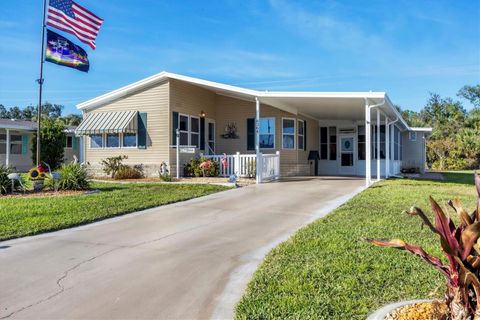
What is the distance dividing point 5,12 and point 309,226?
638 inches

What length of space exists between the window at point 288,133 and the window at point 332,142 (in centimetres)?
383

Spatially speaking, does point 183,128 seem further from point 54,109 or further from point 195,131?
point 54,109

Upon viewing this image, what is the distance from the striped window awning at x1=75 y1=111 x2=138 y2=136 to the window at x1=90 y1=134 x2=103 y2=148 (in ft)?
1.18

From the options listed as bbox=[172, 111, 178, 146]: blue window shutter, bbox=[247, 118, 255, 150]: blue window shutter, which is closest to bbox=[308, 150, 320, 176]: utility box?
bbox=[247, 118, 255, 150]: blue window shutter

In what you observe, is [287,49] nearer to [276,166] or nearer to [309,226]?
[276,166]

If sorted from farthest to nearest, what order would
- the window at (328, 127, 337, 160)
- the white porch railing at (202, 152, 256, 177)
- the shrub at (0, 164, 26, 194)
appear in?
1. the window at (328, 127, 337, 160)
2. the white porch railing at (202, 152, 256, 177)
3. the shrub at (0, 164, 26, 194)

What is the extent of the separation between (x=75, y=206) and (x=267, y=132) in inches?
398

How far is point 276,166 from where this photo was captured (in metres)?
16.0

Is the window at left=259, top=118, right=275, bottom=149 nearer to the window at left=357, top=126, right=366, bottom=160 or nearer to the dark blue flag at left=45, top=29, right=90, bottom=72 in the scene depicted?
the window at left=357, top=126, right=366, bottom=160

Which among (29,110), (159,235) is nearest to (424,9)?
(159,235)

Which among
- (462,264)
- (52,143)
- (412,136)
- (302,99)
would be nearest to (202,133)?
(302,99)

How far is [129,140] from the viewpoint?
16797mm

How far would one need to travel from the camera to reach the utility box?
1934cm

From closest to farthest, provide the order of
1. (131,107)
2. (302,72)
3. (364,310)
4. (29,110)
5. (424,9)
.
Answer: (364,310), (424,9), (131,107), (302,72), (29,110)
